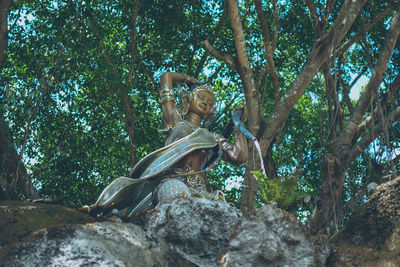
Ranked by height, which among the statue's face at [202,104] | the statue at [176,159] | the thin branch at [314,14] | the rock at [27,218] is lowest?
the rock at [27,218]

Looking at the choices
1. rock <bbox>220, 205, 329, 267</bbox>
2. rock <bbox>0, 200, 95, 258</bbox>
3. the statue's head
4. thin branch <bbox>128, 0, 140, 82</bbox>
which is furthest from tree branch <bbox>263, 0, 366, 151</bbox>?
rock <bbox>220, 205, 329, 267</bbox>

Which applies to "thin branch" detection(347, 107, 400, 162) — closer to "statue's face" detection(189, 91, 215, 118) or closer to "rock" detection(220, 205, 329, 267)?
"statue's face" detection(189, 91, 215, 118)

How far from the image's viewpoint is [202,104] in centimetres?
740

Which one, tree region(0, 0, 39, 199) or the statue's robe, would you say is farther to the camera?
tree region(0, 0, 39, 199)

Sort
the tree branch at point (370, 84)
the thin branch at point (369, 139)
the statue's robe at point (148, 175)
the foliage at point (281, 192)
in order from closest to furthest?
the foliage at point (281, 192), the statue's robe at point (148, 175), the thin branch at point (369, 139), the tree branch at point (370, 84)

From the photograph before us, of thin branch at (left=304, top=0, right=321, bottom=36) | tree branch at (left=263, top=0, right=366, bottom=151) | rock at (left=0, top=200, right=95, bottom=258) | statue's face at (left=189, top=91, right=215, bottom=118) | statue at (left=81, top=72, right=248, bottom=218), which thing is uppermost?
thin branch at (left=304, top=0, right=321, bottom=36)

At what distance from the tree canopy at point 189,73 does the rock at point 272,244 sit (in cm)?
390

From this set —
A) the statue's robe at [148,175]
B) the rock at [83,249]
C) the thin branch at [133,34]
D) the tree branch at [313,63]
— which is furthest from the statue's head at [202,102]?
the rock at [83,249]

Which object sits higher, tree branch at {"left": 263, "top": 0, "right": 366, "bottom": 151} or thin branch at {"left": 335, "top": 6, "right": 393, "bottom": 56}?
thin branch at {"left": 335, "top": 6, "right": 393, "bottom": 56}

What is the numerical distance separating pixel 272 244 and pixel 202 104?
146 inches

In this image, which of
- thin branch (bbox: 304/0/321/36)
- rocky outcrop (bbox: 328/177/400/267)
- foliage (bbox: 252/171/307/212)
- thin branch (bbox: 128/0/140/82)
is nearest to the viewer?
rocky outcrop (bbox: 328/177/400/267)

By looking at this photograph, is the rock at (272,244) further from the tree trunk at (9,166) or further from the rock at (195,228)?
the tree trunk at (9,166)

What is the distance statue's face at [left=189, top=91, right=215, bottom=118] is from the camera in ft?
24.2

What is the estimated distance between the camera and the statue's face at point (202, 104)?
7383 mm
